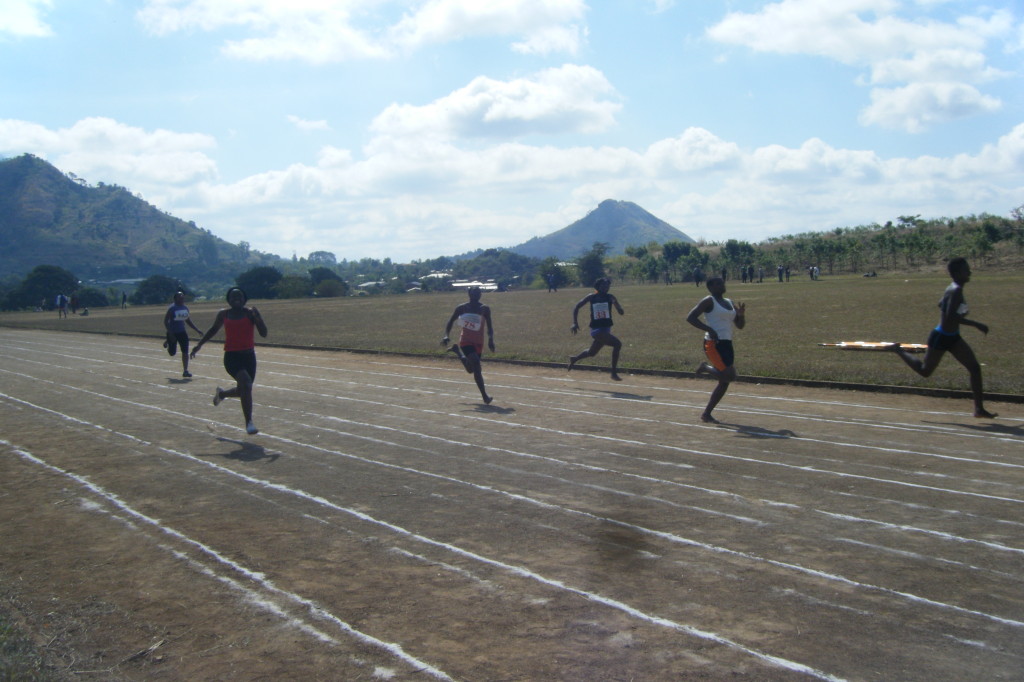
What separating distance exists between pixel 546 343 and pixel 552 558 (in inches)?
728

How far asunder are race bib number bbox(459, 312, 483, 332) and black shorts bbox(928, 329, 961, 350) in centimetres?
651

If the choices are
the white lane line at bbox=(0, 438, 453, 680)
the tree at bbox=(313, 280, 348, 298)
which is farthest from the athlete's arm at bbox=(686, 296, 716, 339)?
the tree at bbox=(313, 280, 348, 298)

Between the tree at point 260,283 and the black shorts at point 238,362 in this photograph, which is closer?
the black shorts at point 238,362

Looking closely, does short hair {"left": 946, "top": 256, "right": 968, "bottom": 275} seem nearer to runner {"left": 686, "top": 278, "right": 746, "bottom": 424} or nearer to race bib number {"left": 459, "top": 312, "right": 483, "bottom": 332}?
runner {"left": 686, "top": 278, "right": 746, "bottom": 424}

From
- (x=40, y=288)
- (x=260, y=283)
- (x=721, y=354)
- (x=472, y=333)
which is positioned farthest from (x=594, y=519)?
(x=40, y=288)

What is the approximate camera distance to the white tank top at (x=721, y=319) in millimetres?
11188

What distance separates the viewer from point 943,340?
10789mm

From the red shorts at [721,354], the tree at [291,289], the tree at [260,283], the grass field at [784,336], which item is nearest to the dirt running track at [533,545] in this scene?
the red shorts at [721,354]

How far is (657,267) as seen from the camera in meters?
122

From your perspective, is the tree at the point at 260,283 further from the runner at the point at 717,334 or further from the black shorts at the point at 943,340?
the black shorts at the point at 943,340

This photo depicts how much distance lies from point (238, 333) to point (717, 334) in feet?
20.4

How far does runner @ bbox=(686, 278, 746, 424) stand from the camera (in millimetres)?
11086

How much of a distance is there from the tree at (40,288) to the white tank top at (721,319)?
10797cm

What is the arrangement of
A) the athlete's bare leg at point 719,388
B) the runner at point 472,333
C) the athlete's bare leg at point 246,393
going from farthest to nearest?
the runner at point 472,333 < the athlete's bare leg at point 246,393 < the athlete's bare leg at point 719,388
